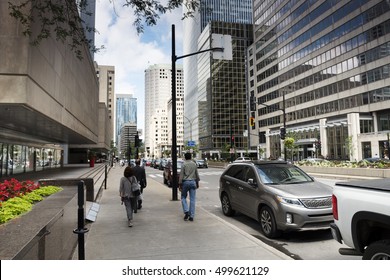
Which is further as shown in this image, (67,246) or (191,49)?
(191,49)

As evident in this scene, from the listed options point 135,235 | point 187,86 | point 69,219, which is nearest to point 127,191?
point 135,235

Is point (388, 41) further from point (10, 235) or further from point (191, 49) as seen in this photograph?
point (191, 49)

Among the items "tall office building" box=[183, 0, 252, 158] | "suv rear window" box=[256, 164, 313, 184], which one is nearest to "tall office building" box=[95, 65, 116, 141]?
"tall office building" box=[183, 0, 252, 158]

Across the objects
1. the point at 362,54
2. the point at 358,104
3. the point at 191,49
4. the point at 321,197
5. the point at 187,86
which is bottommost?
the point at 321,197

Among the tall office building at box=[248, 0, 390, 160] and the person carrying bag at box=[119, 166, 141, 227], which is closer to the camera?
the person carrying bag at box=[119, 166, 141, 227]

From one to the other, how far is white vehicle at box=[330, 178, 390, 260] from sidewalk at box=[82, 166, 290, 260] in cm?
137

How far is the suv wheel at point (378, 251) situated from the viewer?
340cm

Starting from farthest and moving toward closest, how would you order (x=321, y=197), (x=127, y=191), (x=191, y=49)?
(x=191, y=49), (x=127, y=191), (x=321, y=197)

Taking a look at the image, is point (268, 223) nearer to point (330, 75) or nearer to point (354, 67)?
point (354, 67)

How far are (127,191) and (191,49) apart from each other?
127454 millimetres

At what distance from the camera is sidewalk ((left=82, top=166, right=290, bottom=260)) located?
5237 mm

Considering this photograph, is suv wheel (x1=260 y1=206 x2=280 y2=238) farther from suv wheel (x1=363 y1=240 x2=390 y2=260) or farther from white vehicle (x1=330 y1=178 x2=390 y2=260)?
suv wheel (x1=363 y1=240 x2=390 y2=260)

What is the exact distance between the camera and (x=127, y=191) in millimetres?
7926
